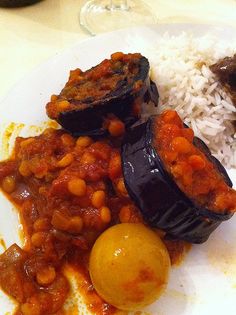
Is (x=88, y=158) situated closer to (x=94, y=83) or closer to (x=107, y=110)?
(x=107, y=110)

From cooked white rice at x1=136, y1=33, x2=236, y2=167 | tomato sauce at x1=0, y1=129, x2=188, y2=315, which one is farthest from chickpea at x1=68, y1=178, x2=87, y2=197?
cooked white rice at x1=136, y1=33, x2=236, y2=167

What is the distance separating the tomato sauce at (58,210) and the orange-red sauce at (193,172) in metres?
0.26

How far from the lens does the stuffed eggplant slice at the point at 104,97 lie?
Result: 2.18m

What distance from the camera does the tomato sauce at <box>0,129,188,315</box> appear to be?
1909mm

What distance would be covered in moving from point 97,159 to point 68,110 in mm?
280

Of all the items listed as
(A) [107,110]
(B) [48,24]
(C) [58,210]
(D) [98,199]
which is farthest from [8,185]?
(B) [48,24]

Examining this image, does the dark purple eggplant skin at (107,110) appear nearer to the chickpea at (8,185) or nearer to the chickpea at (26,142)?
the chickpea at (26,142)

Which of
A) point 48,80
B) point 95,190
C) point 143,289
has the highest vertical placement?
point 48,80

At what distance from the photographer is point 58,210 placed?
205 centimetres

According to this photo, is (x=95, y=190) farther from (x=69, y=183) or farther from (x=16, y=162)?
(x=16, y=162)

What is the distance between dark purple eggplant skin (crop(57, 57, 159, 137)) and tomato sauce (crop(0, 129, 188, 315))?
0.06 metres

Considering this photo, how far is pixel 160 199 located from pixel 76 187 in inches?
14.8

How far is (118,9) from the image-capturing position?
3.66 meters

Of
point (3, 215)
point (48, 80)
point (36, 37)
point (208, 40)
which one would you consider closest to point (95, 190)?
point (3, 215)
